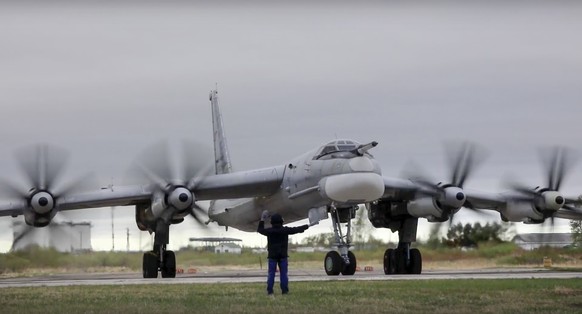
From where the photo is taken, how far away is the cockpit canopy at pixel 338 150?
29.9m

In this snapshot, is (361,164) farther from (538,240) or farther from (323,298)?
(538,240)

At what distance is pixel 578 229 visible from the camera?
38906 millimetres

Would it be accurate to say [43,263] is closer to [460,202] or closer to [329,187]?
[329,187]

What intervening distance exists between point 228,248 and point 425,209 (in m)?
13.1

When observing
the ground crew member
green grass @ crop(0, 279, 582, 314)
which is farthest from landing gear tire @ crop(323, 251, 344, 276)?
the ground crew member

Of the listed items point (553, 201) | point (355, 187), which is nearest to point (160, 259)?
point (355, 187)

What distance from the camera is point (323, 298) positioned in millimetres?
16719

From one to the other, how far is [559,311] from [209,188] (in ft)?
63.8

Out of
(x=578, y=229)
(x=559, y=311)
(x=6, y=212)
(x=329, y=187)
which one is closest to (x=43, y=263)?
(x=6, y=212)

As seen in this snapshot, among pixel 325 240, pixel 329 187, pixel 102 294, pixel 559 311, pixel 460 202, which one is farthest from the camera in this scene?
pixel 325 240

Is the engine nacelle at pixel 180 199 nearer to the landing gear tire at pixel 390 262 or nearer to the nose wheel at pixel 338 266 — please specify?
the nose wheel at pixel 338 266

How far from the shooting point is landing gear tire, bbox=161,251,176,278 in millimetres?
32344

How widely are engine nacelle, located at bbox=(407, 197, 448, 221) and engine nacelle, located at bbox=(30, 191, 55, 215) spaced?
475 inches

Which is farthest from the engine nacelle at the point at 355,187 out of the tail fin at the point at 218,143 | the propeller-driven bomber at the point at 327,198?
the tail fin at the point at 218,143
